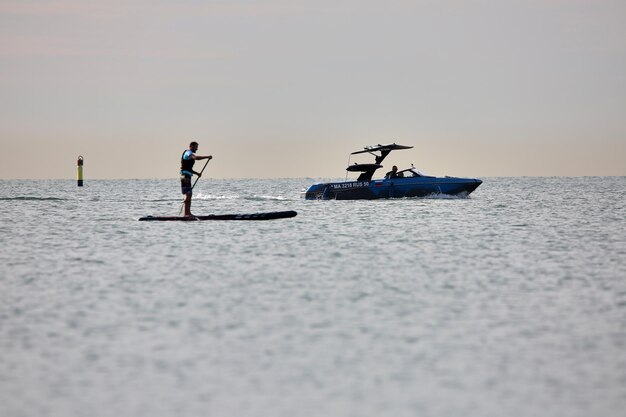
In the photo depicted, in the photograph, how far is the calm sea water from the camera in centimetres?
989

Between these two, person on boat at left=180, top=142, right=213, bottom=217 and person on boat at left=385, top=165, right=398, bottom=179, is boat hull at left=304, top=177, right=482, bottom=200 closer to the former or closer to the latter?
person on boat at left=385, top=165, right=398, bottom=179

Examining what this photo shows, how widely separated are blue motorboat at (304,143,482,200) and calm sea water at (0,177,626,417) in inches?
1032

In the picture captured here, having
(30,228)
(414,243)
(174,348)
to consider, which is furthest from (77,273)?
(30,228)

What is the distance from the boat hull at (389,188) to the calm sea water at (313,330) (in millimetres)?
26224

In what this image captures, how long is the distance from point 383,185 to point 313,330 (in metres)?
Answer: 40.8

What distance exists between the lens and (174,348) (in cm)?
1230

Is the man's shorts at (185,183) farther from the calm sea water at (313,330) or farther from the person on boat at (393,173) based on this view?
the person on boat at (393,173)

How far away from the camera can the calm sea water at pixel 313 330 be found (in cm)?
989

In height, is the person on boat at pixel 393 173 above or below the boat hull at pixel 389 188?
above

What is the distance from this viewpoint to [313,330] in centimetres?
1349

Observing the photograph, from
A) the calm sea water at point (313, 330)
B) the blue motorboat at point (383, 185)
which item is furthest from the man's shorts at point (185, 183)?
the blue motorboat at point (383, 185)

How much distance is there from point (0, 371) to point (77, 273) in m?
9.76

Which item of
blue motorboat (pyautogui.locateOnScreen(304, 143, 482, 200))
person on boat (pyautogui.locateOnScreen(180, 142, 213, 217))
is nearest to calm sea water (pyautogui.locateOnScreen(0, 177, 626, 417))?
person on boat (pyautogui.locateOnScreen(180, 142, 213, 217))

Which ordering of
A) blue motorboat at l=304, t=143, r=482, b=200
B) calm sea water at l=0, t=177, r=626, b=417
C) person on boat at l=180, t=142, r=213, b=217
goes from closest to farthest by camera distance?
calm sea water at l=0, t=177, r=626, b=417 < person on boat at l=180, t=142, r=213, b=217 < blue motorboat at l=304, t=143, r=482, b=200
